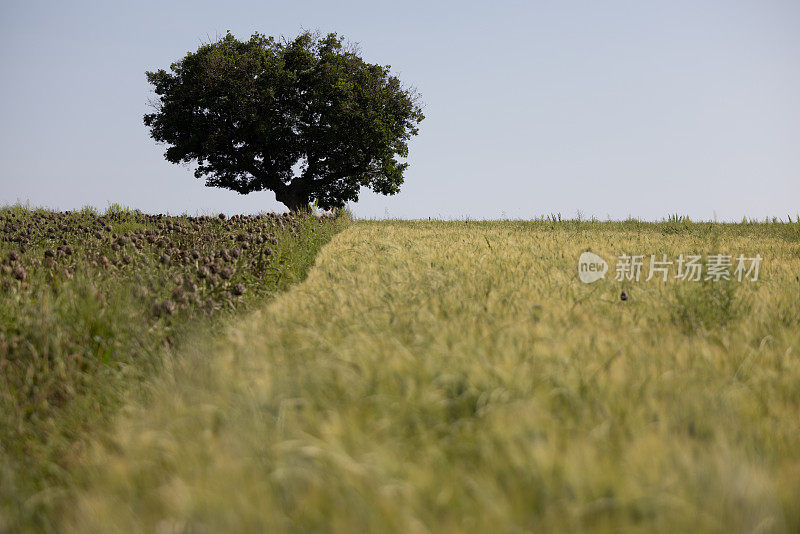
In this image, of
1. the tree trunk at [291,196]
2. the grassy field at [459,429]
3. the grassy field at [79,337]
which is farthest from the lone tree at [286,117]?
the grassy field at [459,429]

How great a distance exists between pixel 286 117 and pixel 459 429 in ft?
75.6

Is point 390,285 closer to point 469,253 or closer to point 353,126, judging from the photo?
point 469,253

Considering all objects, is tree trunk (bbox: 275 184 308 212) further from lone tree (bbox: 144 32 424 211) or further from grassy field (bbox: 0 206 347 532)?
grassy field (bbox: 0 206 347 532)

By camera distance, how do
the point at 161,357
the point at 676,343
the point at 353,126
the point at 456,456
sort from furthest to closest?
the point at 353,126, the point at 161,357, the point at 676,343, the point at 456,456

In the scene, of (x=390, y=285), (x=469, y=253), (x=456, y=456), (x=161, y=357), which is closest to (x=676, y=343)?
(x=456, y=456)

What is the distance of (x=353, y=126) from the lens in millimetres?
23797

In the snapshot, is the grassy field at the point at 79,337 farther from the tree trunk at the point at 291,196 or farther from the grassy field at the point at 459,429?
the tree trunk at the point at 291,196

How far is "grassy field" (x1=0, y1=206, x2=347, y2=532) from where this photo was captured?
285cm

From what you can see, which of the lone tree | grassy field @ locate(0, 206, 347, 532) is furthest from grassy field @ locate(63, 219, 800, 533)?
the lone tree

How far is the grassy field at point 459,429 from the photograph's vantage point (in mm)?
1630

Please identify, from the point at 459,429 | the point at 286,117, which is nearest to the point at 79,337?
the point at 459,429

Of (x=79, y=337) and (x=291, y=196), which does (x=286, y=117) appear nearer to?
(x=291, y=196)

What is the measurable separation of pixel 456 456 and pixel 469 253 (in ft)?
19.2

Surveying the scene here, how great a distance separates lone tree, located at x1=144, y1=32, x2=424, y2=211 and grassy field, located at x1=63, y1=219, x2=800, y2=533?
21.0 metres
